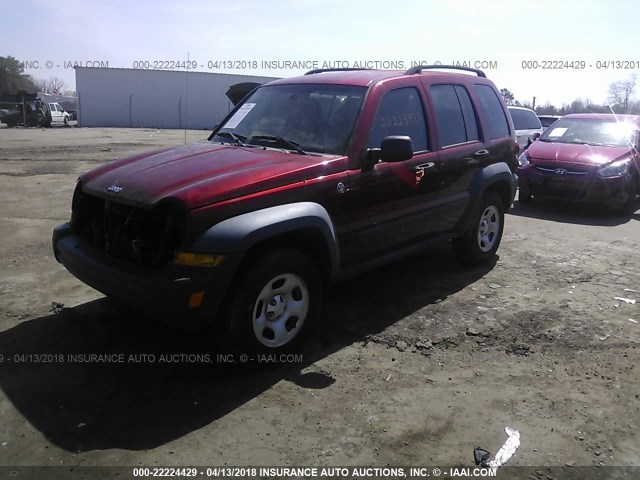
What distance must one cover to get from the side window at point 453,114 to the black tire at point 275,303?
217cm

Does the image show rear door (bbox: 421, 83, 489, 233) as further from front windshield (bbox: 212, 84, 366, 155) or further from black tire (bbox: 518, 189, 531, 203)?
black tire (bbox: 518, 189, 531, 203)

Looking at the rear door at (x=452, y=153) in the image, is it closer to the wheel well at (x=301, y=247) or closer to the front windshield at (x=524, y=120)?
the wheel well at (x=301, y=247)

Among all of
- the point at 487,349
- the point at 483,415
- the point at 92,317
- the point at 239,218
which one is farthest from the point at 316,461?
the point at 92,317

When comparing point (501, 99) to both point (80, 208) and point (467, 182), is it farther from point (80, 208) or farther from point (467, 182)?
point (80, 208)

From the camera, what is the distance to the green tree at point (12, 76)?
5647cm

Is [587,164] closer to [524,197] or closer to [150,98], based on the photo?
[524,197]

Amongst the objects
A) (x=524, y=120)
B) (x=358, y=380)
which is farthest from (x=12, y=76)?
(x=358, y=380)

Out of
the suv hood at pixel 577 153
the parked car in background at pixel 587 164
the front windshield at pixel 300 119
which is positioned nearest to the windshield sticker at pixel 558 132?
the parked car in background at pixel 587 164

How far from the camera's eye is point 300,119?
15.1 ft

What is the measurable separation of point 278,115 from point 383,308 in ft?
6.23

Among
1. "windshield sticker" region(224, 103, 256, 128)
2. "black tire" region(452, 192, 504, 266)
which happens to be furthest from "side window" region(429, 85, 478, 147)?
"windshield sticker" region(224, 103, 256, 128)

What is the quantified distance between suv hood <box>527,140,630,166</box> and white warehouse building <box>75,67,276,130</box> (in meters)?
35.5

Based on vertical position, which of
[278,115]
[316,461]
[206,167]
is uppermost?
[278,115]

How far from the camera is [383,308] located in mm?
4914
